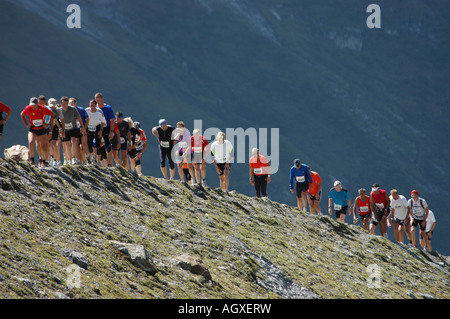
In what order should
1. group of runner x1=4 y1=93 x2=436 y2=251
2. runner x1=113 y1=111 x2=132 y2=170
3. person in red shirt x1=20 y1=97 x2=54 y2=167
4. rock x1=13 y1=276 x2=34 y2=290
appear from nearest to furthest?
1. rock x1=13 y1=276 x2=34 y2=290
2. person in red shirt x1=20 y1=97 x2=54 y2=167
3. group of runner x1=4 y1=93 x2=436 y2=251
4. runner x1=113 y1=111 x2=132 y2=170

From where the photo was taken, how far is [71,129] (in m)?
19.0

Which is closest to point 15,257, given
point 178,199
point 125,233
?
point 125,233

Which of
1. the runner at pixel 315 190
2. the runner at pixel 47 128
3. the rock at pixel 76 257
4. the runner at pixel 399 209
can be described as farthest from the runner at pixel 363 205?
the rock at pixel 76 257

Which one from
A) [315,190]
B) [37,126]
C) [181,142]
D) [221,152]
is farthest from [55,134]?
[315,190]

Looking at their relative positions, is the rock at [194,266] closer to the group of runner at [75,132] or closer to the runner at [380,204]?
the group of runner at [75,132]

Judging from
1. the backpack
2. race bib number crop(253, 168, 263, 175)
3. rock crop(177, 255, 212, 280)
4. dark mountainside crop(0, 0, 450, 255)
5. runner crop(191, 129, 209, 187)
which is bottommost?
rock crop(177, 255, 212, 280)

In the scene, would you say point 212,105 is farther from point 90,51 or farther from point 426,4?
point 426,4

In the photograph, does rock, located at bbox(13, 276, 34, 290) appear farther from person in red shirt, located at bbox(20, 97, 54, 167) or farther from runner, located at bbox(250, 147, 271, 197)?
runner, located at bbox(250, 147, 271, 197)

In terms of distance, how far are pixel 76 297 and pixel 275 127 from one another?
111929 mm

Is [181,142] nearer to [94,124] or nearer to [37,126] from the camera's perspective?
[94,124]

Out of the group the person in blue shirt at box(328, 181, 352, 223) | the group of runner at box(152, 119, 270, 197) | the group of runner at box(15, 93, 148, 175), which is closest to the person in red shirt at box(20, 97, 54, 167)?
the group of runner at box(15, 93, 148, 175)

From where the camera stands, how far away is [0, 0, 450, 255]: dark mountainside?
10919 centimetres

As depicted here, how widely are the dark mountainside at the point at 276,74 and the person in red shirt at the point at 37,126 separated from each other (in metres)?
80.7

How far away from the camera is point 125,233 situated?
15.5 metres
